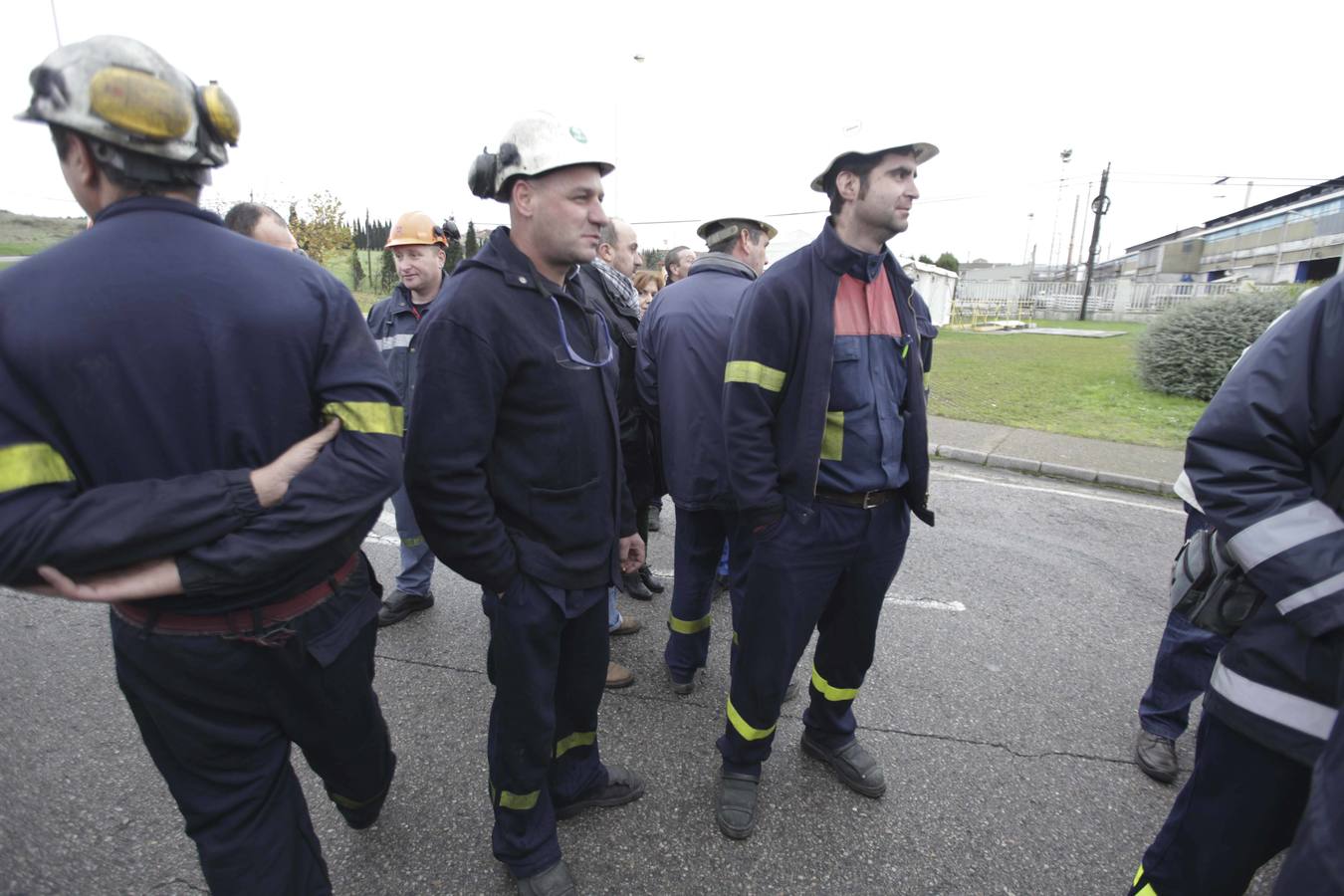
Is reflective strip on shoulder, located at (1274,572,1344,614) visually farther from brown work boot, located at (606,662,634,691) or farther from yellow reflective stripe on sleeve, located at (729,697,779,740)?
brown work boot, located at (606,662,634,691)

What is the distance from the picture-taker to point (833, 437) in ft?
7.31

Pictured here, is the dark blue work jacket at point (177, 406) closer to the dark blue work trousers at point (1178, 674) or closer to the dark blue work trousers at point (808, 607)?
the dark blue work trousers at point (808, 607)

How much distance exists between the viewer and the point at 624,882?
6.99ft

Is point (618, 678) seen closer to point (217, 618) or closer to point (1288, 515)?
point (217, 618)

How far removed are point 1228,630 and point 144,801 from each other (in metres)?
3.36

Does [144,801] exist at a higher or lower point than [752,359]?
lower

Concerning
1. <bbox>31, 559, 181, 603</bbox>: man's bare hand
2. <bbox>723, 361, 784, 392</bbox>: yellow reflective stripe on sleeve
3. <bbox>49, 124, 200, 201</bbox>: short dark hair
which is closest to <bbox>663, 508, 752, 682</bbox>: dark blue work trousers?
<bbox>723, 361, 784, 392</bbox>: yellow reflective stripe on sleeve

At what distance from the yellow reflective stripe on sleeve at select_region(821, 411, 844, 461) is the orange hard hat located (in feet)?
7.99

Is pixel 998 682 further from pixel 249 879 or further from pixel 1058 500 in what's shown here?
pixel 1058 500

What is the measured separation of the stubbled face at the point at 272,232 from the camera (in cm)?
313

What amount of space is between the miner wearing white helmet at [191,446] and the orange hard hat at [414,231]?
84.4 inches

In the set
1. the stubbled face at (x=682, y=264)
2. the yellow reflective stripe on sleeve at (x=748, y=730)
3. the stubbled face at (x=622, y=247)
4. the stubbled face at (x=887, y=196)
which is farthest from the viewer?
the stubbled face at (x=682, y=264)

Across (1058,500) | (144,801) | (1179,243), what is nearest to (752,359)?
(144,801)

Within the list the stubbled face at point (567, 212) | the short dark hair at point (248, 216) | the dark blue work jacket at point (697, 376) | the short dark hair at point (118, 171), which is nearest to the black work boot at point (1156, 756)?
the dark blue work jacket at point (697, 376)
